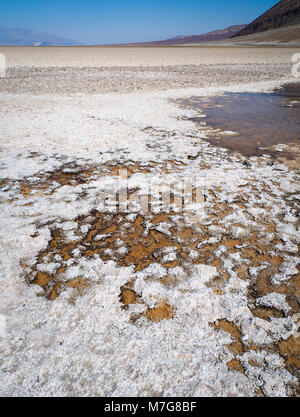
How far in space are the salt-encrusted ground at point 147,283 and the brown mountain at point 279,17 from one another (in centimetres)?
11666

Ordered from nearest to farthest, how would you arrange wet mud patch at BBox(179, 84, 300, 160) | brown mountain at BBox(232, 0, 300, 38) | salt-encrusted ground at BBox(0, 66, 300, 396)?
salt-encrusted ground at BBox(0, 66, 300, 396) → wet mud patch at BBox(179, 84, 300, 160) → brown mountain at BBox(232, 0, 300, 38)

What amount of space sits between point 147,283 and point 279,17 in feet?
437

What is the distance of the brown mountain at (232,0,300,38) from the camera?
91000 millimetres

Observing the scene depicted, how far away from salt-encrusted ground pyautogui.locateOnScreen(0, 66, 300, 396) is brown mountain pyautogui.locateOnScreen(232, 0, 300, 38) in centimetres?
11666

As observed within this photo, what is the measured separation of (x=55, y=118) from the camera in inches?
251

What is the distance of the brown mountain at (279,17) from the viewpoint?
91.0 meters

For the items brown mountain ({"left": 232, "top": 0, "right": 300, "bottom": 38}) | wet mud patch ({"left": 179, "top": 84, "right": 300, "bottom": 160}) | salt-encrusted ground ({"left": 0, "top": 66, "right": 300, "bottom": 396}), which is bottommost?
salt-encrusted ground ({"left": 0, "top": 66, "right": 300, "bottom": 396})

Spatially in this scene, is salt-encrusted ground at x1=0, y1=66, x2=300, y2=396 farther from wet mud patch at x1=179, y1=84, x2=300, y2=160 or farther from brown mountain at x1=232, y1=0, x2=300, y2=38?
brown mountain at x1=232, y1=0, x2=300, y2=38

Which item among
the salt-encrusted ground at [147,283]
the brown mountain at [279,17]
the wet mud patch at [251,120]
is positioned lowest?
the salt-encrusted ground at [147,283]

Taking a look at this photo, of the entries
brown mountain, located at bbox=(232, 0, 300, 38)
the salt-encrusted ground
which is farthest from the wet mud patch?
brown mountain, located at bbox=(232, 0, 300, 38)

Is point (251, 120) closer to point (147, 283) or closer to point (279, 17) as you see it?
point (147, 283)

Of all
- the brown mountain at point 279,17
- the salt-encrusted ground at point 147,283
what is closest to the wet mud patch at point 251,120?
the salt-encrusted ground at point 147,283

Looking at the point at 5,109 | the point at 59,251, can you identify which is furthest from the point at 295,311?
the point at 5,109

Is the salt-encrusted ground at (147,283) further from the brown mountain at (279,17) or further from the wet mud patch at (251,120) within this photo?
the brown mountain at (279,17)
